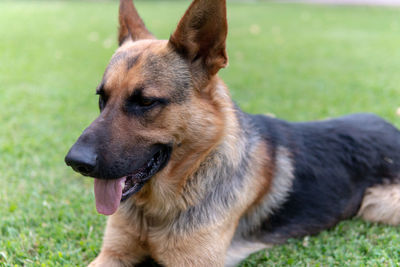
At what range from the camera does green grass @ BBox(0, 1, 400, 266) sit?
3.55 metres

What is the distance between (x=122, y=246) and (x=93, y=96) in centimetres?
488

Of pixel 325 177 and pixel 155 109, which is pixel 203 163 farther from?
pixel 325 177

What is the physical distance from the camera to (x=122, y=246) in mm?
3213

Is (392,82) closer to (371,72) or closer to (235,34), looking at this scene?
(371,72)

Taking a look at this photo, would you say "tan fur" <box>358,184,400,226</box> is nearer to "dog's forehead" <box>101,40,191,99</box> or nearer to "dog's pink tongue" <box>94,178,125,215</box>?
"dog's forehead" <box>101,40,191,99</box>

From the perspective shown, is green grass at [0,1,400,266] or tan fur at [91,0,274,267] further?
green grass at [0,1,400,266]

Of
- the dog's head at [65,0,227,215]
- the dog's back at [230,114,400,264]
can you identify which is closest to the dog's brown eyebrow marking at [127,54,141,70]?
the dog's head at [65,0,227,215]

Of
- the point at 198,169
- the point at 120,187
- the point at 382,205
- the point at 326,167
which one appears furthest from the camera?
the point at 382,205

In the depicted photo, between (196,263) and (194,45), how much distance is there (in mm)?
1723

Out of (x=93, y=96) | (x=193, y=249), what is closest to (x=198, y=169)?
(x=193, y=249)

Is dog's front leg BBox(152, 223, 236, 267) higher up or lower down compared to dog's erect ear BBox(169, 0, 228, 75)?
lower down

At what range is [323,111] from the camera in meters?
6.74

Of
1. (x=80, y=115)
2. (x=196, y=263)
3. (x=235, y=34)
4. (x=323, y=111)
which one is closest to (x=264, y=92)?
(x=323, y=111)

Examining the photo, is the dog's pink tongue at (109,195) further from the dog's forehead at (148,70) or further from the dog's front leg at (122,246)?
the dog's forehead at (148,70)
